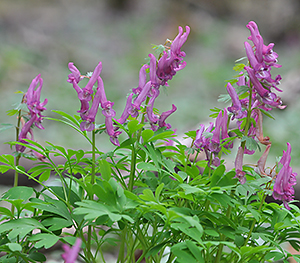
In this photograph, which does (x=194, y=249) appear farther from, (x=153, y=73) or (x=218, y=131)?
(x=153, y=73)

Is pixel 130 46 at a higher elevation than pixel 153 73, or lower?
higher

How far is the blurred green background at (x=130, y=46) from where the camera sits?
5.18 meters

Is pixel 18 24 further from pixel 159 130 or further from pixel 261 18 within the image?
pixel 159 130

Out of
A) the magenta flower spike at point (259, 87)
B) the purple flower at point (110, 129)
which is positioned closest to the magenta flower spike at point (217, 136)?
the magenta flower spike at point (259, 87)

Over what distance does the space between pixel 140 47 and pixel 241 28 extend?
3190 mm

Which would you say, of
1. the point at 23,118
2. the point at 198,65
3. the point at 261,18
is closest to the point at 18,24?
the point at 198,65

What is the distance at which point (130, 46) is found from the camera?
25.2 feet

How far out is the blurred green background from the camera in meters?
5.18

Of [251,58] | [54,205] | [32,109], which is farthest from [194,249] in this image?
[32,109]

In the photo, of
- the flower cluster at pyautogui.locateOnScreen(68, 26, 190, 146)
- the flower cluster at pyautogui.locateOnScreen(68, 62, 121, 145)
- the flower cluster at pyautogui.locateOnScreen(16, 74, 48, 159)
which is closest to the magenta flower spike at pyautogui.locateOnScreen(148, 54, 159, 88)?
the flower cluster at pyautogui.locateOnScreen(68, 26, 190, 146)

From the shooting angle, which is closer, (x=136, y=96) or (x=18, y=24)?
(x=136, y=96)

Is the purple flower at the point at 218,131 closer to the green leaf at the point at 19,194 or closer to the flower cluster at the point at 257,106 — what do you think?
the flower cluster at the point at 257,106

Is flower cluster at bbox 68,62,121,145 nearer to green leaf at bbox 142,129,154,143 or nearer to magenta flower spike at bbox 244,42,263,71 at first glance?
green leaf at bbox 142,129,154,143

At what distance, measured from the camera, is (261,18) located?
349 inches
